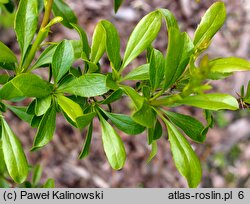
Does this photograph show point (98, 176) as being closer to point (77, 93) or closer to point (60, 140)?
point (60, 140)

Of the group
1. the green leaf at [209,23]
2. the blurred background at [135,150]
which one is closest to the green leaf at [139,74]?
the green leaf at [209,23]

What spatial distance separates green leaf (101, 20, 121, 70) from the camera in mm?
1008

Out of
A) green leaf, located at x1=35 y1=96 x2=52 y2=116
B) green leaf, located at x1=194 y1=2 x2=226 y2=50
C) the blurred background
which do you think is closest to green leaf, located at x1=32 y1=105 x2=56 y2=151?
green leaf, located at x1=35 y1=96 x2=52 y2=116

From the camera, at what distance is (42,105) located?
3.27 ft

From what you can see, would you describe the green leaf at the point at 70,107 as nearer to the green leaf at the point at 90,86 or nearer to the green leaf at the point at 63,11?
the green leaf at the point at 90,86

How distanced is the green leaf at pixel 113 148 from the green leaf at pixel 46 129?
13cm

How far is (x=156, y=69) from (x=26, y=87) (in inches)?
12.2

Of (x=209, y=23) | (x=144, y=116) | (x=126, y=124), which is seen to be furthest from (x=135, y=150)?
(x=144, y=116)

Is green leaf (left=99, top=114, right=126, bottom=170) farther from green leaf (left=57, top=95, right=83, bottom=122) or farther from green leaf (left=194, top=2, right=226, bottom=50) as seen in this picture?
green leaf (left=194, top=2, right=226, bottom=50)

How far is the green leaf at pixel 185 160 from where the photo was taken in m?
1.01

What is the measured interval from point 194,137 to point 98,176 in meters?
2.26

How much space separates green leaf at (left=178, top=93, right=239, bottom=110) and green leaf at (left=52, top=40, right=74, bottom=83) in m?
0.30

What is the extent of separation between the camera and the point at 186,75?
99 cm
